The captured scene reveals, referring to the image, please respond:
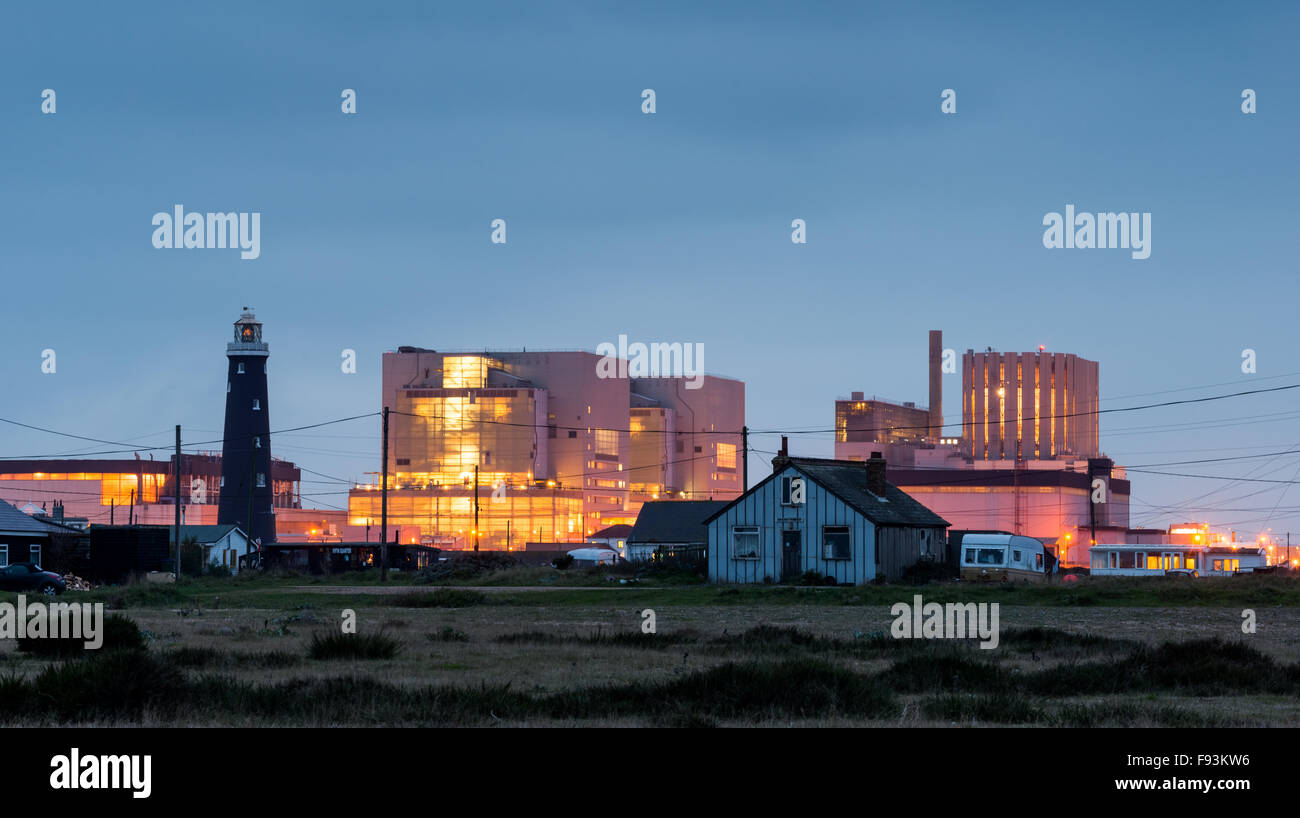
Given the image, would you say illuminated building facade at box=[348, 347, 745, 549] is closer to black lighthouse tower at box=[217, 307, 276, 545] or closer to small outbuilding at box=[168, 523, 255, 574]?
black lighthouse tower at box=[217, 307, 276, 545]

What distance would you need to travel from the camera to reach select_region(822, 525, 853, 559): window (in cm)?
6084

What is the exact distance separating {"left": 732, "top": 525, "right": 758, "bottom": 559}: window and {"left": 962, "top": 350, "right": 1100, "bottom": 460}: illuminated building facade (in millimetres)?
128905

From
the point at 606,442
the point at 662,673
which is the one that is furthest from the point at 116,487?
the point at 662,673

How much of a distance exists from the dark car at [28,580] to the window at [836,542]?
31.9 meters

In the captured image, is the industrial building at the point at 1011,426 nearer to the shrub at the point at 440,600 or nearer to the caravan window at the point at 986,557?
the caravan window at the point at 986,557

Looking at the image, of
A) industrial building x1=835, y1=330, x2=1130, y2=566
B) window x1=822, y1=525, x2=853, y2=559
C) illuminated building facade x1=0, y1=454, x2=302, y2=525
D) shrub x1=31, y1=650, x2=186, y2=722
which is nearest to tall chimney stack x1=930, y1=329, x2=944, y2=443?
industrial building x1=835, y1=330, x2=1130, y2=566

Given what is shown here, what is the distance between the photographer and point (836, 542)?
201 ft

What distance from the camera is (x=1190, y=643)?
2219 cm

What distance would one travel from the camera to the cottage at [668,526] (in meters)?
99.4

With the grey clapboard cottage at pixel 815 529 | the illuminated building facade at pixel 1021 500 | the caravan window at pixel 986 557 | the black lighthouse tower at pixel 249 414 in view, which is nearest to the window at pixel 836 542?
the grey clapboard cottage at pixel 815 529
